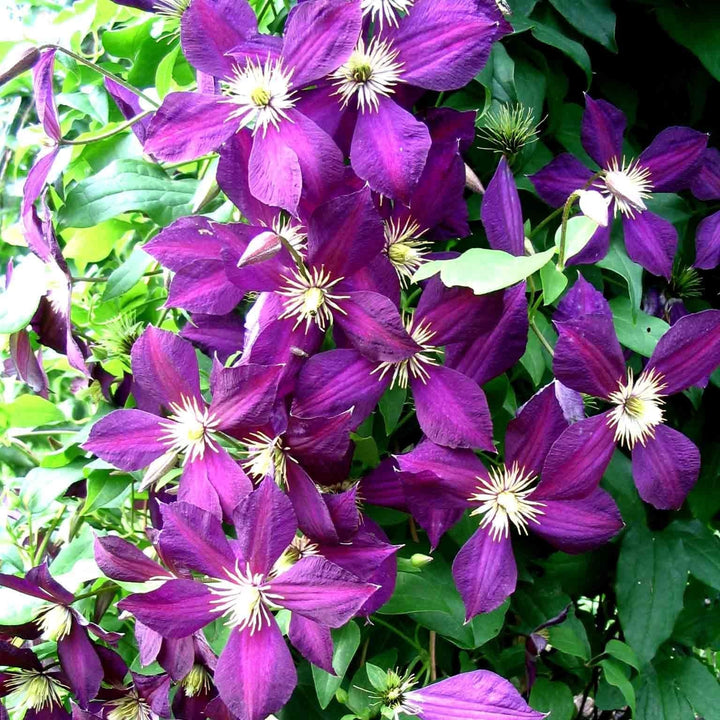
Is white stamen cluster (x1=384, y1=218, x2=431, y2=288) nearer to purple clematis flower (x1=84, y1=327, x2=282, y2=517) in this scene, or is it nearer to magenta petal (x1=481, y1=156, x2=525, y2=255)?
magenta petal (x1=481, y1=156, x2=525, y2=255)

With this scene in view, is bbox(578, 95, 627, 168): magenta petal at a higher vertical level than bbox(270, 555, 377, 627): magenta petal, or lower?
higher

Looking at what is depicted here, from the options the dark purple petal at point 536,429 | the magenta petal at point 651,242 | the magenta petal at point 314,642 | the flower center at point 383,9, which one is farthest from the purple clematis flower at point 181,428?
the magenta petal at point 651,242

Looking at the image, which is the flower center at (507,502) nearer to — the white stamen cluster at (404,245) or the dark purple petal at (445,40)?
the white stamen cluster at (404,245)

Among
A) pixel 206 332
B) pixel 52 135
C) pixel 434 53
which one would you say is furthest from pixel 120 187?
pixel 434 53

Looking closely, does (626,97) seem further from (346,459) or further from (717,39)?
(346,459)

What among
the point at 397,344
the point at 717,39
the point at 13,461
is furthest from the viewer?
the point at 13,461

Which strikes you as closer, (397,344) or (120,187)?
(397,344)

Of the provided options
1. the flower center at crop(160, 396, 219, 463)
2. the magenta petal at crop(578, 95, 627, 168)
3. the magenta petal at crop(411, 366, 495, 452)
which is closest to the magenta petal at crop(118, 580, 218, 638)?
the flower center at crop(160, 396, 219, 463)

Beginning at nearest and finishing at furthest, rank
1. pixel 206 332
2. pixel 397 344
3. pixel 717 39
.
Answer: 1. pixel 397 344
2. pixel 206 332
3. pixel 717 39
